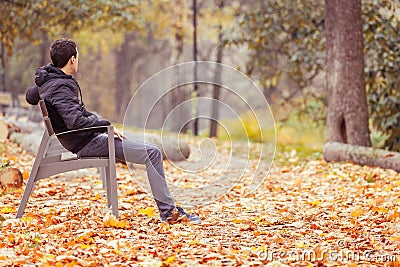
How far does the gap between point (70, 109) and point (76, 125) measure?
138 mm

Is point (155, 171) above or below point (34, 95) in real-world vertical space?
below

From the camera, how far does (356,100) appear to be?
33.5 feet

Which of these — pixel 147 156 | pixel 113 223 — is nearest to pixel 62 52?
pixel 147 156

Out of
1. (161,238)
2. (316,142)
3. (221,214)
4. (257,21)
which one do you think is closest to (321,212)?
(221,214)

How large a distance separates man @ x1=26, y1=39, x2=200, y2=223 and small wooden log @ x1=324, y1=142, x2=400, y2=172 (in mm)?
4518

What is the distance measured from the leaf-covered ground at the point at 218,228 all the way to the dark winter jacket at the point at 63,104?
701mm

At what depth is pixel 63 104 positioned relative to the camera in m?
5.04

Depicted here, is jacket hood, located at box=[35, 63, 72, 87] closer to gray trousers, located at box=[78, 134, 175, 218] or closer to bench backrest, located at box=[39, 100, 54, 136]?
bench backrest, located at box=[39, 100, 54, 136]

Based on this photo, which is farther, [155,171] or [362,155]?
[362,155]

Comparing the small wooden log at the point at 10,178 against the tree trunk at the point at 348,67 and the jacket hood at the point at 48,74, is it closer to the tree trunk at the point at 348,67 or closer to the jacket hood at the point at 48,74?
the jacket hood at the point at 48,74

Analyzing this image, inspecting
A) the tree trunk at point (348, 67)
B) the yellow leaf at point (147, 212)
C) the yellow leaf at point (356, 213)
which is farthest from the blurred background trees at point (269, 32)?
the yellow leaf at point (147, 212)

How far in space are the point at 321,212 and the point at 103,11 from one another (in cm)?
820

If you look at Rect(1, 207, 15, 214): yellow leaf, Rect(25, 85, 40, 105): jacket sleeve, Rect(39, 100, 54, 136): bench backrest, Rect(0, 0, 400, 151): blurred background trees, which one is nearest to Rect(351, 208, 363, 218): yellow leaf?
Rect(39, 100, 54, 136): bench backrest

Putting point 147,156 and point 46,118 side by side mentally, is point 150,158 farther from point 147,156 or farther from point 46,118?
point 46,118
